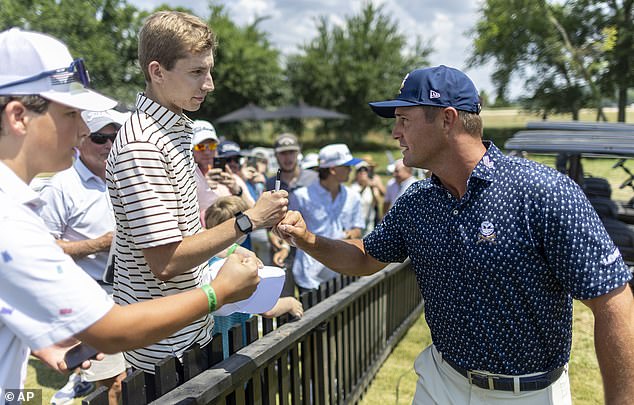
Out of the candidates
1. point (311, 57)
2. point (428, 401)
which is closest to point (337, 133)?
point (311, 57)

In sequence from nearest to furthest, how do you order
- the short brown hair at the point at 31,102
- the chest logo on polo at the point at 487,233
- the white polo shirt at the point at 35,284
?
the white polo shirt at the point at 35,284 < the short brown hair at the point at 31,102 < the chest logo on polo at the point at 487,233

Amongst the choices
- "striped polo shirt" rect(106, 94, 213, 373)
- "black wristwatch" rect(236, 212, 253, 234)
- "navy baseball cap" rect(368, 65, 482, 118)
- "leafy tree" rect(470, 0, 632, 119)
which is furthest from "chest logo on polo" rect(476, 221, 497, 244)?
"leafy tree" rect(470, 0, 632, 119)

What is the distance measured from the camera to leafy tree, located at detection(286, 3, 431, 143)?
106 ft

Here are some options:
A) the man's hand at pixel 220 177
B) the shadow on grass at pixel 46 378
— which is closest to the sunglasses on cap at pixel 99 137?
the man's hand at pixel 220 177

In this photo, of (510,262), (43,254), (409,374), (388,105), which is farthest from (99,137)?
(409,374)

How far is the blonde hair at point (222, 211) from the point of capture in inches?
125

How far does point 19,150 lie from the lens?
4.12 feet

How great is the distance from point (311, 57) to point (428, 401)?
33.4 meters

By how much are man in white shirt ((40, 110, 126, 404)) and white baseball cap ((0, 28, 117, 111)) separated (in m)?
2.03

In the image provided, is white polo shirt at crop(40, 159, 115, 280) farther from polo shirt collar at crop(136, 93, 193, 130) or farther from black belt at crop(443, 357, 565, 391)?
black belt at crop(443, 357, 565, 391)

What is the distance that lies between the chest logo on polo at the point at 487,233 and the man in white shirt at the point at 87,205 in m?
2.33

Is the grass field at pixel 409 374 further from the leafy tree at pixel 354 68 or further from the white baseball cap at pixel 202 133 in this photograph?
the leafy tree at pixel 354 68

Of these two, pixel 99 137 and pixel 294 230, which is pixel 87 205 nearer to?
pixel 99 137

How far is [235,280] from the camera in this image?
151 centimetres
